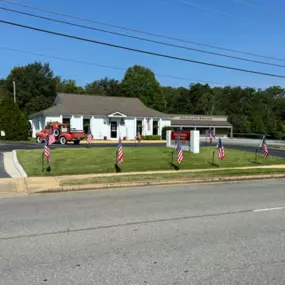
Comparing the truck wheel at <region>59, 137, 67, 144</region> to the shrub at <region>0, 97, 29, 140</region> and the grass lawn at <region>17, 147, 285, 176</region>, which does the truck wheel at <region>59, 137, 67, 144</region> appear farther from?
the grass lawn at <region>17, 147, 285, 176</region>

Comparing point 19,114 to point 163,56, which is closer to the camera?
point 163,56

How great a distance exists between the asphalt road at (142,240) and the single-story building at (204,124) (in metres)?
46.1

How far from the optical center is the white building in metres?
41.0

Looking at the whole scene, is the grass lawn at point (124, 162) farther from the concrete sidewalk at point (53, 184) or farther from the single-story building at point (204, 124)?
the single-story building at point (204, 124)

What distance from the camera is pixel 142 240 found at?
5977 mm

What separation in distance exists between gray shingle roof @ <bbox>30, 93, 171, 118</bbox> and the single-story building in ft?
→ 31.6

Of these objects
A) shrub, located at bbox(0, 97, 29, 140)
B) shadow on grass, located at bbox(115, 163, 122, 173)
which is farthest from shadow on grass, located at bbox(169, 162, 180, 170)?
shrub, located at bbox(0, 97, 29, 140)

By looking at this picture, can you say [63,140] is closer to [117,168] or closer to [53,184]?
[117,168]

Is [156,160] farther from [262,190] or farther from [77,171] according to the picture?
[262,190]

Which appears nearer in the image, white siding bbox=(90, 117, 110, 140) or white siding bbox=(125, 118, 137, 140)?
white siding bbox=(90, 117, 110, 140)

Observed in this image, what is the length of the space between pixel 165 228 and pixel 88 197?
416cm

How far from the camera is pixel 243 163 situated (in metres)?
19.6

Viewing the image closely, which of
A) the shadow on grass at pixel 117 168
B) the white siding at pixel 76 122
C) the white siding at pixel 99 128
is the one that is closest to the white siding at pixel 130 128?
the white siding at pixel 99 128

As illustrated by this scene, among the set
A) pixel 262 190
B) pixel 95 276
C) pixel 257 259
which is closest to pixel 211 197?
pixel 262 190
